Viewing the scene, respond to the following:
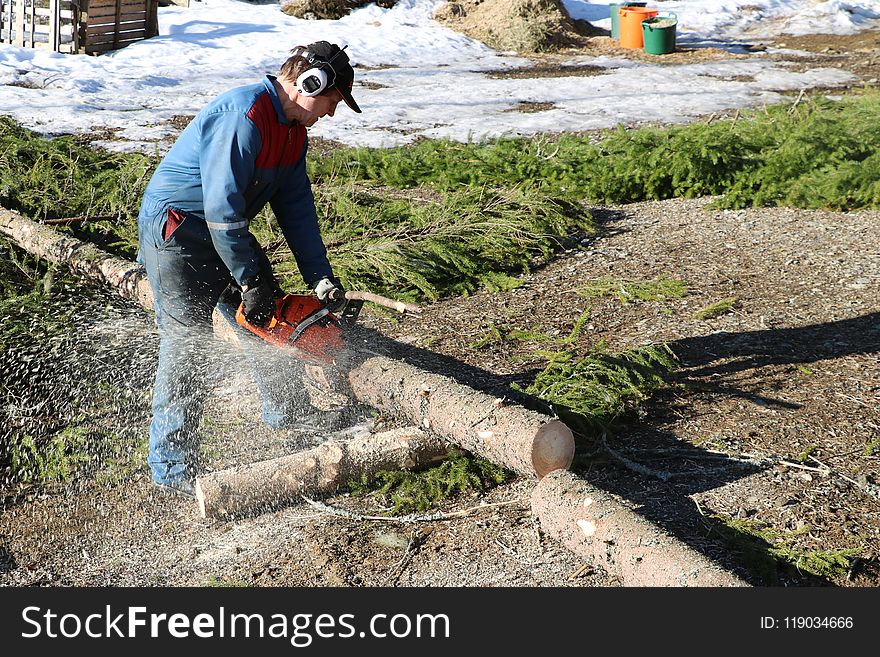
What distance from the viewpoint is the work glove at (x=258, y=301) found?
3863 mm

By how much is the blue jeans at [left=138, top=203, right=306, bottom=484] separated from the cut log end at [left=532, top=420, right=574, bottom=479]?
1297mm

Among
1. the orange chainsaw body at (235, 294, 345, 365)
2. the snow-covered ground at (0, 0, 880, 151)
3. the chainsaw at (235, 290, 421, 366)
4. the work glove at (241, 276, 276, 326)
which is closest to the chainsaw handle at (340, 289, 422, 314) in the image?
the chainsaw at (235, 290, 421, 366)

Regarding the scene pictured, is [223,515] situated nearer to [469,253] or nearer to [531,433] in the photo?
[531,433]

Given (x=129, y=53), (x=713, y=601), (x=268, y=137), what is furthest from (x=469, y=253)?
(x=129, y=53)

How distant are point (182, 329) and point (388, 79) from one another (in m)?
11.4

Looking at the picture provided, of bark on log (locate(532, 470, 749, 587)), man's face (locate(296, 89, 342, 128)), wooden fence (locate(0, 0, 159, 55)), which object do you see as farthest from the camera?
wooden fence (locate(0, 0, 159, 55))

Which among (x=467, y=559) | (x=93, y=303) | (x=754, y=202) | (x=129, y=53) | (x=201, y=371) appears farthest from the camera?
(x=129, y=53)

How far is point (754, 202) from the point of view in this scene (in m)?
8.10

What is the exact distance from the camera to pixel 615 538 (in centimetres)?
336

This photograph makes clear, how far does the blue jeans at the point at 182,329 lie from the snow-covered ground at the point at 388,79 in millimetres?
5681

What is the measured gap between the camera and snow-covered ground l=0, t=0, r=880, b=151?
1133 centimetres

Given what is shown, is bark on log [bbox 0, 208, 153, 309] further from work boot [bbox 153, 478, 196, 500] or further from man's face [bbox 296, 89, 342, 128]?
man's face [bbox 296, 89, 342, 128]

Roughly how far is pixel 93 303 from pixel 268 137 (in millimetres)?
2278

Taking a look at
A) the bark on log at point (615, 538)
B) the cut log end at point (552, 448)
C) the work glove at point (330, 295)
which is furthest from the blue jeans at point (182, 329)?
the bark on log at point (615, 538)
